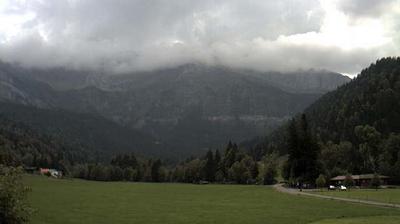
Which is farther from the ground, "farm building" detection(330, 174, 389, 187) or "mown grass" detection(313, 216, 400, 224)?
"farm building" detection(330, 174, 389, 187)

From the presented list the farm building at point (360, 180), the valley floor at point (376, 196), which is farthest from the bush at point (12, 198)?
the farm building at point (360, 180)

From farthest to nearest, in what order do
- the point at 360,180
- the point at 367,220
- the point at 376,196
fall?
the point at 360,180 < the point at 376,196 < the point at 367,220

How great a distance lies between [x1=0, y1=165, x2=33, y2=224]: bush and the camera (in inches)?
1512

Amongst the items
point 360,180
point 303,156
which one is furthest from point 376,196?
point 360,180

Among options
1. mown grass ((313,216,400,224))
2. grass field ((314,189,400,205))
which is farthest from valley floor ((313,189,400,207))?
mown grass ((313,216,400,224))

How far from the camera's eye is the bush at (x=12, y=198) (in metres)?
38.4

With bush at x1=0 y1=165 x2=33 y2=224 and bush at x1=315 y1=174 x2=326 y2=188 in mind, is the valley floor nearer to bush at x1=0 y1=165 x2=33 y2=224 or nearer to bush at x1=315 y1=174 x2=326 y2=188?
bush at x1=315 y1=174 x2=326 y2=188

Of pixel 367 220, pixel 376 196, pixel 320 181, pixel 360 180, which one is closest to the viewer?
pixel 367 220

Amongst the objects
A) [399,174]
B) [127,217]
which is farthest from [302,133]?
[127,217]

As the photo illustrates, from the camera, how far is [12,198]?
38656 mm

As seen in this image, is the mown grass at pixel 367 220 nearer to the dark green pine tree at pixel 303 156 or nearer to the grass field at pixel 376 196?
the grass field at pixel 376 196

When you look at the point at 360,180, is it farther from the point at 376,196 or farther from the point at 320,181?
the point at 376,196

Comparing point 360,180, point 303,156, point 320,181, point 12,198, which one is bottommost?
point 12,198

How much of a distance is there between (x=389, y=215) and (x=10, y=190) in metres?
41.4
